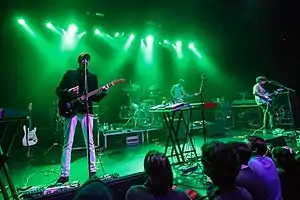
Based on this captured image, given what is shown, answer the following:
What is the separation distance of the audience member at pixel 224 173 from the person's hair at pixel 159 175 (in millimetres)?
289

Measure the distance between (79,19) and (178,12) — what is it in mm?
4114

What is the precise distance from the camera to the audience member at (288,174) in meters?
2.58

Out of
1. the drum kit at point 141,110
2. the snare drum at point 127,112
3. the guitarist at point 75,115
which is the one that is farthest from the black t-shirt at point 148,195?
the snare drum at point 127,112

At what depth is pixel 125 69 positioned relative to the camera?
13602 millimetres

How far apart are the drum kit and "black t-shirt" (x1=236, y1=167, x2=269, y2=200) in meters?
8.14

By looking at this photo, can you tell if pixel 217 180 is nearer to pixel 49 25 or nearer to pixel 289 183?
pixel 289 183

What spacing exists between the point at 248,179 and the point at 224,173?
57 cm

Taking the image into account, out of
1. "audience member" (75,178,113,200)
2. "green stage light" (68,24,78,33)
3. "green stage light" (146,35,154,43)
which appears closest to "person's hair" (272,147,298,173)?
"audience member" (75,178,113,200)

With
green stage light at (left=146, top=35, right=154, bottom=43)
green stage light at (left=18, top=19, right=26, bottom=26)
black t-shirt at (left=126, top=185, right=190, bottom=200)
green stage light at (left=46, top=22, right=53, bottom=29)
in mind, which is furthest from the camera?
green stage light at (left=146, top=35, right=154, bottom=43)

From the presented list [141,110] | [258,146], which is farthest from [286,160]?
[141,110]

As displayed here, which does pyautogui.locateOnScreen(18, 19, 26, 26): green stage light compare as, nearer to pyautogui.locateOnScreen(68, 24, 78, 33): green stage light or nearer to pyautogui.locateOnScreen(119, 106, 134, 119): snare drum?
pyautogui.locateOnScreen(68, 24, 78, 33): green stage light

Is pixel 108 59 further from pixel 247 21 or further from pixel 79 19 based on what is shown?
pixel 247 21

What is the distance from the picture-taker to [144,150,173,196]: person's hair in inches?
69.4

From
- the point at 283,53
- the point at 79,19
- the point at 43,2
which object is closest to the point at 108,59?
the point at 79,19
